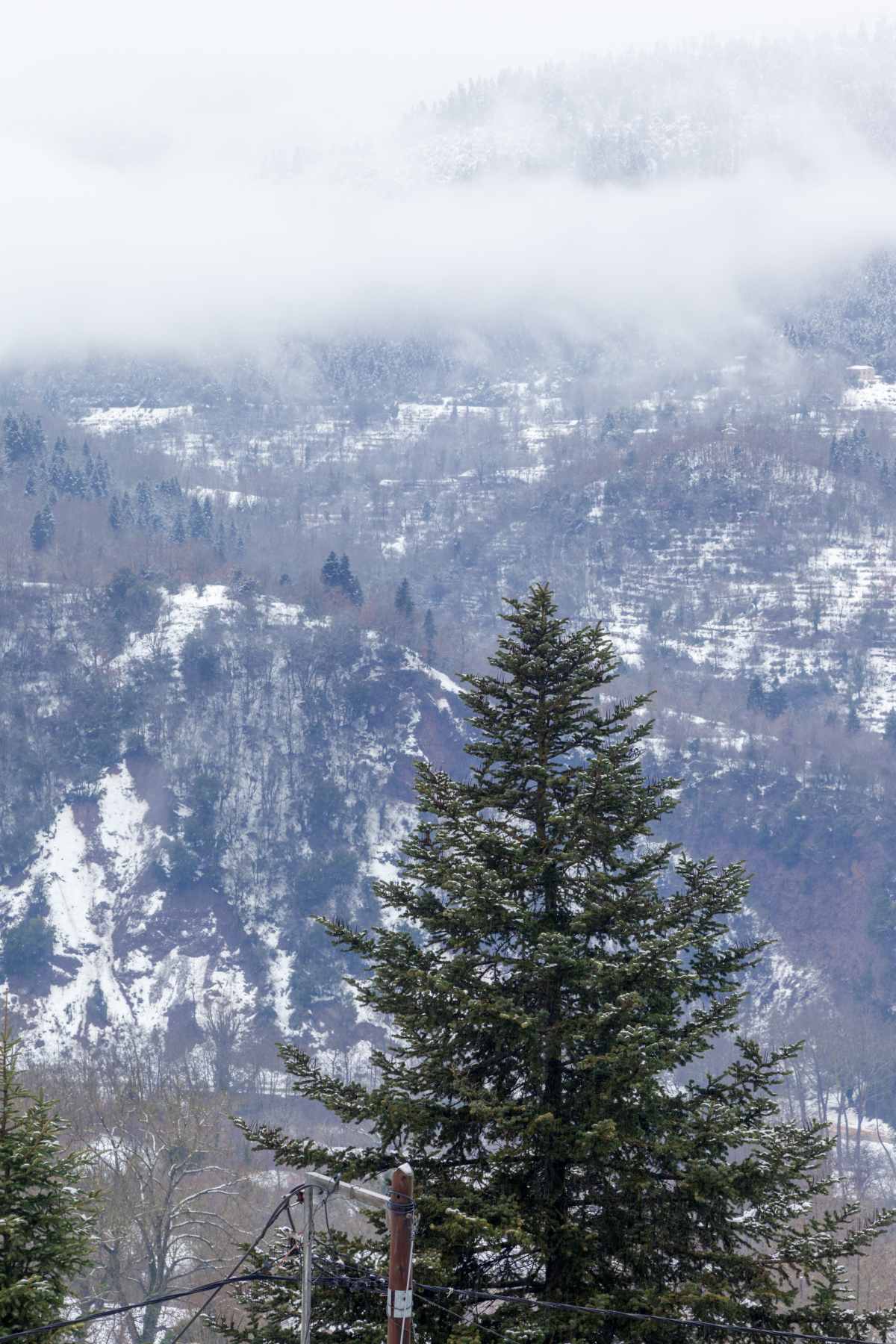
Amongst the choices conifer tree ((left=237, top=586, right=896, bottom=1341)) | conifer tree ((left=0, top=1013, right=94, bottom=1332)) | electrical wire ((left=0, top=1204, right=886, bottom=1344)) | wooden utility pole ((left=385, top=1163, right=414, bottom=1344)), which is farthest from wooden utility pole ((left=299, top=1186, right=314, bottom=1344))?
conifer tree ((left=0, top=1013, right=94, bottom=1332))

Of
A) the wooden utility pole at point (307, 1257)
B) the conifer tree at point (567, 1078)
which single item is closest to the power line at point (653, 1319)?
the conifer tree at point (567, 1078)

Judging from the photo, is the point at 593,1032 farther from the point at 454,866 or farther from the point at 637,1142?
the point at 454,866

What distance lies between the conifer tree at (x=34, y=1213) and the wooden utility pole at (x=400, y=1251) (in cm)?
839

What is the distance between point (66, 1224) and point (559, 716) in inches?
465

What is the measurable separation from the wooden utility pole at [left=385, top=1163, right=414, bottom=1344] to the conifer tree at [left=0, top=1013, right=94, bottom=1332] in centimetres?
839

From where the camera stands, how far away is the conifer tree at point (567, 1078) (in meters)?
20.4

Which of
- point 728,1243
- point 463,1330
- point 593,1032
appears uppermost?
point 593,1032

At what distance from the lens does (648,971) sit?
21.0 meters

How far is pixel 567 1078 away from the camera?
22359mm

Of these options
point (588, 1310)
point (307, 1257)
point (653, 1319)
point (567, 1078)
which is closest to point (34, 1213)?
point (307, 1257)

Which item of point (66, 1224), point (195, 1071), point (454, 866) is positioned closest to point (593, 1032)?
point (454, 866)

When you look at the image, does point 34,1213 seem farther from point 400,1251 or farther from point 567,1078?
point 400,1251

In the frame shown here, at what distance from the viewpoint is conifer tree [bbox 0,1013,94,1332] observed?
72.0ft

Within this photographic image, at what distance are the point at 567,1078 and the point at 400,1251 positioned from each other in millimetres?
7117
